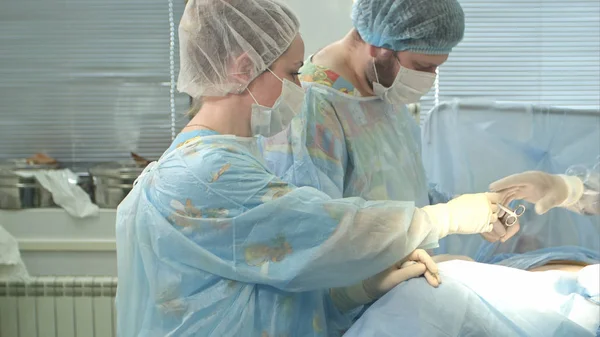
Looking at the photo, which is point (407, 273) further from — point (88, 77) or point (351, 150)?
point (88, 77)

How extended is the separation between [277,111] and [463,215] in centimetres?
41

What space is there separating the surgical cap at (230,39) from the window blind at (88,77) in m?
1.48

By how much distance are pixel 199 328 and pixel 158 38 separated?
1797 mm

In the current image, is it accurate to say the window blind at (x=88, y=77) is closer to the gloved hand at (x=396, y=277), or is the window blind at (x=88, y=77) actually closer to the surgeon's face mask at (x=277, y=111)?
the surgeon's face mask at (x=277, y=111)

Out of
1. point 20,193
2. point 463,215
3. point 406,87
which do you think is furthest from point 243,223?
point 20,193

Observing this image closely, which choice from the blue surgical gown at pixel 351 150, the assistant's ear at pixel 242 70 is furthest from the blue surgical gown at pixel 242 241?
the blue surgical gown at pixel 351 150

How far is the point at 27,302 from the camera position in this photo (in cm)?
248

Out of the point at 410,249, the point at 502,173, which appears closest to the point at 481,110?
the point at 502,173

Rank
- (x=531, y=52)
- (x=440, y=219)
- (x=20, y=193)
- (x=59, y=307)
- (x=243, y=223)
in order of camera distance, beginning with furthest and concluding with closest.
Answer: (x=531, y=52) < (x=20, y=193) < (x=59, y=307) < (x=440, y=219) < (x=243, y=223)

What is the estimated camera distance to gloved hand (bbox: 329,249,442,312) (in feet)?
4.06

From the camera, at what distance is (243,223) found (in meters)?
1.16

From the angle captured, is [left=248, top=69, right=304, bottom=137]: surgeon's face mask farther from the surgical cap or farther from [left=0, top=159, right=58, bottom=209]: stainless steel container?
[left=0, top=159, right=58, bottom=209]: stainless steel container

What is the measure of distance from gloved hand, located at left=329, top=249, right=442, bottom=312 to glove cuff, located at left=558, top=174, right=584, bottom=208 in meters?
0.56

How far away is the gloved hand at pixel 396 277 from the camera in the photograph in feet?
4.06
